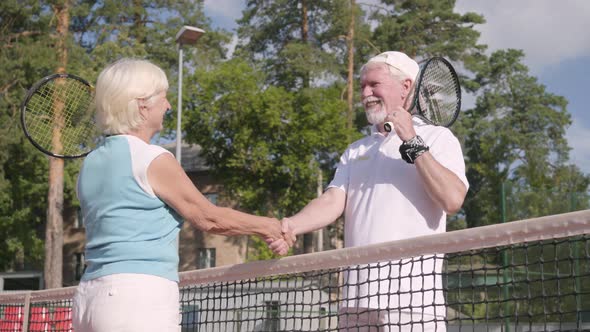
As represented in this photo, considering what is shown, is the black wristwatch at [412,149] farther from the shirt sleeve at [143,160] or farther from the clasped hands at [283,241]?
the shirt sleeve at [143,160]

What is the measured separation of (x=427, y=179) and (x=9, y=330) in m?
4.82

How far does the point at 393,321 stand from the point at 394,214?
1.60 ft

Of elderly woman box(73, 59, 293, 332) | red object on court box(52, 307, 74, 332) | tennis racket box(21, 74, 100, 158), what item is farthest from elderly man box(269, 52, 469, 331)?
red object on court box(52, 307, 74, 332)

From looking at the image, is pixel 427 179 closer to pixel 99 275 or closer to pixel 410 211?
pixel 410 211

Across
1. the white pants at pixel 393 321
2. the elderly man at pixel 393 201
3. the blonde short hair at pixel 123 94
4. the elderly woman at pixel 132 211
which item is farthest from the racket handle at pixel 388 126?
the blonde short hair at pixel 123 94

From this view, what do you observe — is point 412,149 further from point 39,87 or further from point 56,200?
point 56,200

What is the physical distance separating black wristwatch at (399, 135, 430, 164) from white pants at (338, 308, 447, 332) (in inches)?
26.3

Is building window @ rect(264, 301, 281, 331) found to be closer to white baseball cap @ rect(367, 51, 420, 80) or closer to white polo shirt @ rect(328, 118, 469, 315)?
white polo shirt @ rect(328, 118, 469, 315)

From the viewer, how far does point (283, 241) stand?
385 cm

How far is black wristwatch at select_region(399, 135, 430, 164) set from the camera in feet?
12.2

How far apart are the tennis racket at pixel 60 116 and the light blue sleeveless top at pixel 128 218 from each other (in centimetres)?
175

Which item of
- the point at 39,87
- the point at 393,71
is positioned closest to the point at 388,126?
the point at 393,71

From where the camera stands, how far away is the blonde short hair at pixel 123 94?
3.33 meters

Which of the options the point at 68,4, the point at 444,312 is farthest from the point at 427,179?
the point at 68,4
